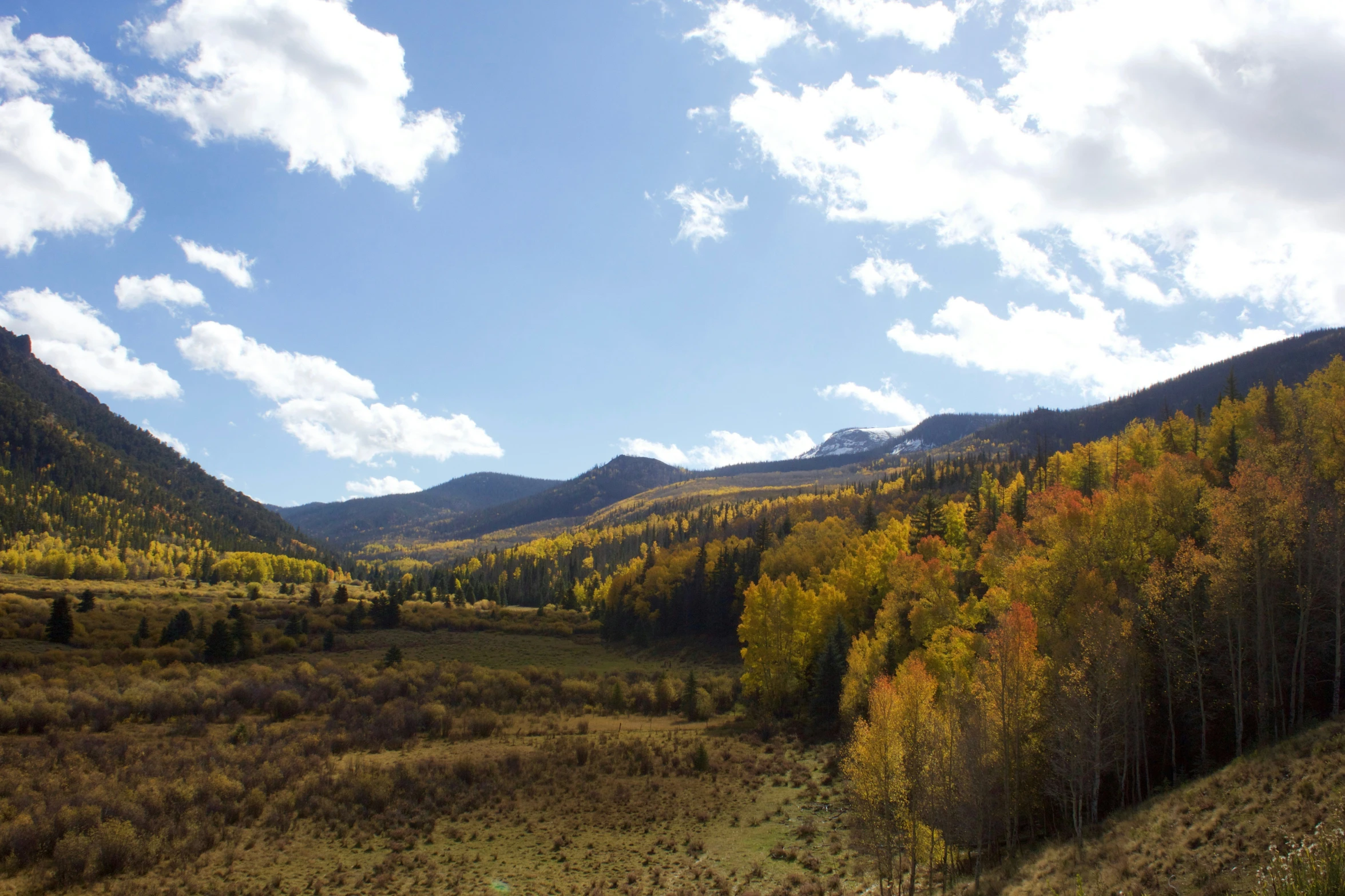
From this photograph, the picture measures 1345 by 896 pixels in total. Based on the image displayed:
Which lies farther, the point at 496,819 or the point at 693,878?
the point at 496,819

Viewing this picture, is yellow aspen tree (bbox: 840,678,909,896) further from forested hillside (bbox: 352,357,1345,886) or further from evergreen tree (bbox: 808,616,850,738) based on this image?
evergreen tree (bbox: 808,616,850,738)

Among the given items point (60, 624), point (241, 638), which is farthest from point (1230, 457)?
point (60, 624)

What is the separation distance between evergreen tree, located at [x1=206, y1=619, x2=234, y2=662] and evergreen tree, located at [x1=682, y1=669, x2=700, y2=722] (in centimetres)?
5479

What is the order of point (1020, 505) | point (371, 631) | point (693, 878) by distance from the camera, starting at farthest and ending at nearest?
1. point (371, 631)
2. point (1020, 505)
3. point (693, 878)

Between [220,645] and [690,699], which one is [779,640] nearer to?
[690,699]

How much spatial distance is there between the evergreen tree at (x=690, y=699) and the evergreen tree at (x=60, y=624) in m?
71.5

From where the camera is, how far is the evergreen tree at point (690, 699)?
216 feet

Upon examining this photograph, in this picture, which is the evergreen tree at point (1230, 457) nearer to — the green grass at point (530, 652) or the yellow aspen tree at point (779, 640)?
the yellow aspen tree at point (779, 640)

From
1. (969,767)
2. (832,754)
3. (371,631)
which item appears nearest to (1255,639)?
(969,767)

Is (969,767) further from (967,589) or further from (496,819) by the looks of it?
(967,589)

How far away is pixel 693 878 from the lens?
1183 inches

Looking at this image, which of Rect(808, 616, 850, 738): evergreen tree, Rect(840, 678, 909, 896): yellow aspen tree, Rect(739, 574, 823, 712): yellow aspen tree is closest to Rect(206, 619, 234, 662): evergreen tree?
Rect(739, 574, 823, 712): yellow aspen tree

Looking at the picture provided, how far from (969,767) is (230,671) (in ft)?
241

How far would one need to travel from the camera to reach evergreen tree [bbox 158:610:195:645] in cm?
7894
